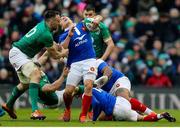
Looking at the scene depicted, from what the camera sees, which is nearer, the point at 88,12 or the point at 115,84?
the point at 115,84

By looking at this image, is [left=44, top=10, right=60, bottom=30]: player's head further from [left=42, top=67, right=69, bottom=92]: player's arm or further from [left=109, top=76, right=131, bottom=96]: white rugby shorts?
[left=109, top=76, right=131, bottom=96]: white rugby shorts

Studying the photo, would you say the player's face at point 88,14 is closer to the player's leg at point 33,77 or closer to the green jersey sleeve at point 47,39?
the green jersey sleeve at point 47,39

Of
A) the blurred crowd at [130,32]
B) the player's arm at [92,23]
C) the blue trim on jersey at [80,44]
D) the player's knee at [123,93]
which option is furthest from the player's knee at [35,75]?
the blurred crowd at [130,32]

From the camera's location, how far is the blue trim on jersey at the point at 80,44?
1594 cm

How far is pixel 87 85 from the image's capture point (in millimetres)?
15570

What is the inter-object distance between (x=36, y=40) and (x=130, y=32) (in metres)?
9.78

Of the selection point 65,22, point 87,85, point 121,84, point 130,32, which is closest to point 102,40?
point 121,84

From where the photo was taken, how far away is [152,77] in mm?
24141

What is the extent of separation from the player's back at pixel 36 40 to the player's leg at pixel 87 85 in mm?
886

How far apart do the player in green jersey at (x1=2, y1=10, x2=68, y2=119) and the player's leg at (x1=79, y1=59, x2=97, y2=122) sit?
2.02 feet

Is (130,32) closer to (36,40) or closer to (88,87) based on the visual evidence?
(36,40)

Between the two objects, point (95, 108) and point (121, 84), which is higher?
point (121, 84)

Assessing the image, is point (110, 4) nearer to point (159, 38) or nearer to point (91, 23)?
point (159, 38)

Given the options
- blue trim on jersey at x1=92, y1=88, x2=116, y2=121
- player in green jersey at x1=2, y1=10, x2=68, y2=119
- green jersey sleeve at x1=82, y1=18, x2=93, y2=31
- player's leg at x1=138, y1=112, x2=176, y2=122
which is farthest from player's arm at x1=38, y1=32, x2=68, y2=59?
player's leg at x1=138, y1=112, x2=176, y2=122
